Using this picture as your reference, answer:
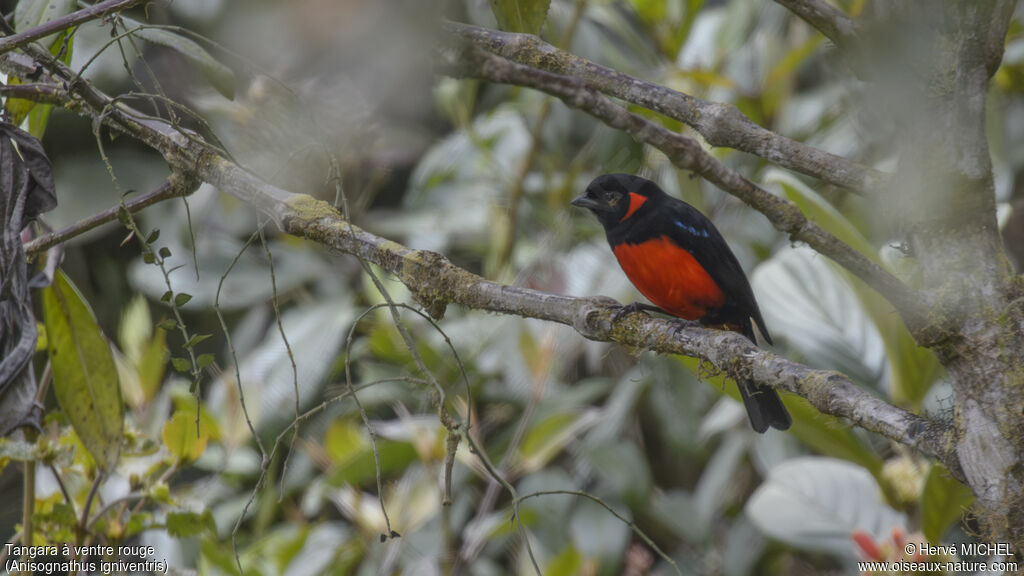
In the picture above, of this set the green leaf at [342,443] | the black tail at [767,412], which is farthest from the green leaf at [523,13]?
the green leaf at [342,443]

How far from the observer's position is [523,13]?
177 centimetres

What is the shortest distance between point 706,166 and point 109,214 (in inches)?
48.3

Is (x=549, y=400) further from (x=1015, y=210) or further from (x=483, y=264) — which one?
(x=1015, y=210)

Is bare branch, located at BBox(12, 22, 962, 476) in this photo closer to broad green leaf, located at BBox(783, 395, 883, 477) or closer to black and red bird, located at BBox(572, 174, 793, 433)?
black and red bird, located at BBox(572, 174, 793, 433)

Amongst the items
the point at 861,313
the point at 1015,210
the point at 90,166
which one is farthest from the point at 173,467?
the point at 1015,210

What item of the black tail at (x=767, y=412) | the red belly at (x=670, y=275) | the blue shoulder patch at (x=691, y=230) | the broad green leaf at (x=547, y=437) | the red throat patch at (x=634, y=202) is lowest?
the broad green leaf at (x=547, y=437)

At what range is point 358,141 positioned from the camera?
3.35 m

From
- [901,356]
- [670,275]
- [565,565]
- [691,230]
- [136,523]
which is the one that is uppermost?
[691,230]

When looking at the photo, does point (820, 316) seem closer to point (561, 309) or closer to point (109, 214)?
point (561, 309)

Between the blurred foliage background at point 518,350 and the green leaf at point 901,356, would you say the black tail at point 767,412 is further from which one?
the green leaf at point 901,356

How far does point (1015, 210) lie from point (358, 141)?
2986mm

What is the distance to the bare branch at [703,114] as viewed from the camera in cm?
157

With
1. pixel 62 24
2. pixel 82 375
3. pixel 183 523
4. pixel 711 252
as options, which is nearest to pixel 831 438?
pixel 711 252

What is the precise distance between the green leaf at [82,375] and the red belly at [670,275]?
1.42m
